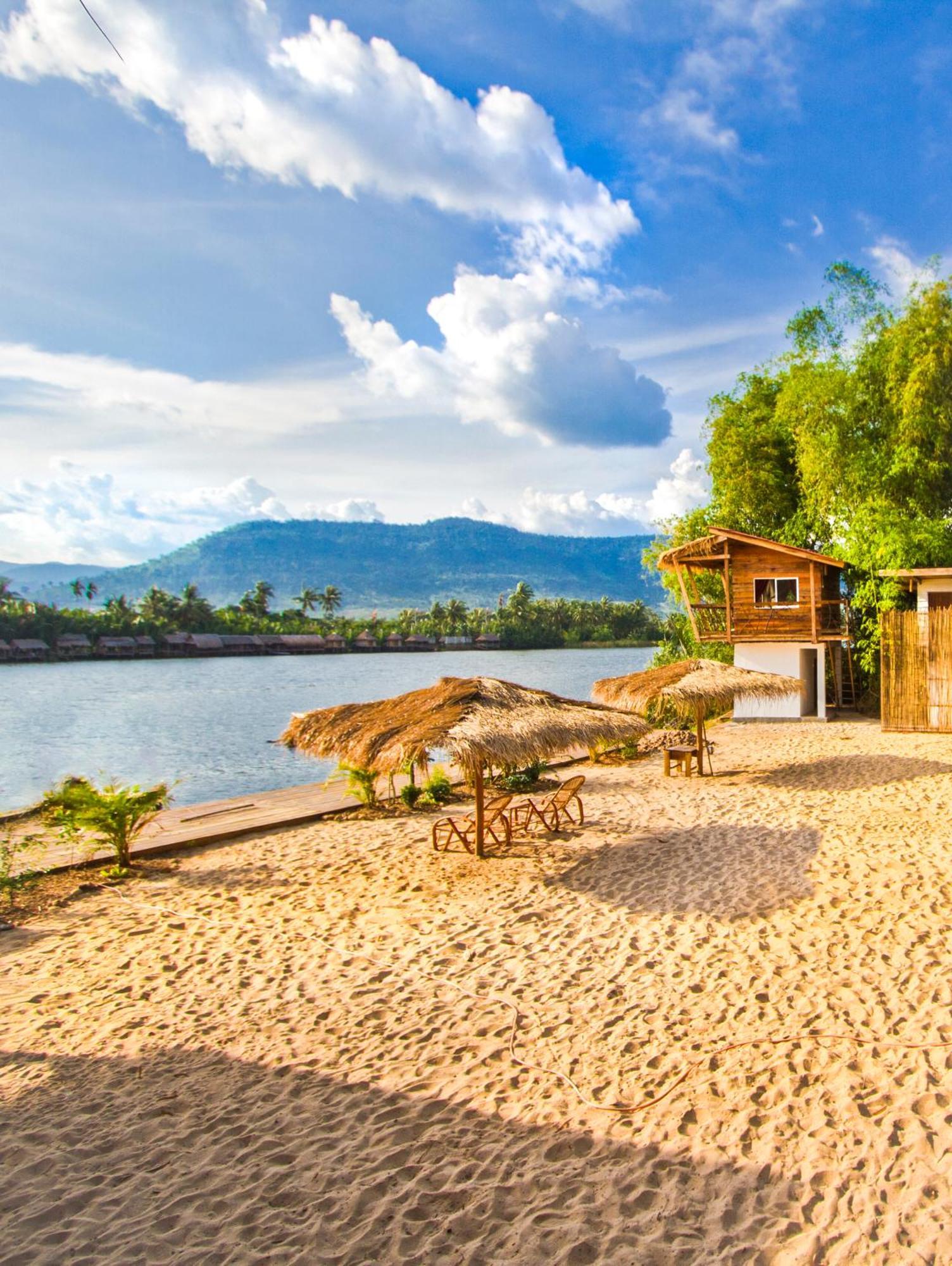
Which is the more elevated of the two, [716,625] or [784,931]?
[716,625]

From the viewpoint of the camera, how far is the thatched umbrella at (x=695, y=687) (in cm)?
1166

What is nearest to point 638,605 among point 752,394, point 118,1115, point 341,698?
point 341,698

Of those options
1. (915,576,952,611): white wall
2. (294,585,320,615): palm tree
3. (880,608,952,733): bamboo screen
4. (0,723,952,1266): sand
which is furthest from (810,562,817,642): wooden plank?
(294,585,320,615): palm tree

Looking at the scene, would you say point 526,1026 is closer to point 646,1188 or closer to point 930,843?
point 646,1188

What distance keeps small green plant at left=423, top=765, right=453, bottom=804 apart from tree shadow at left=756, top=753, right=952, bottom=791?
14.5ft

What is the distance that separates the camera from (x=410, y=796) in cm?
1056

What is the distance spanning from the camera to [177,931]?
633 cm

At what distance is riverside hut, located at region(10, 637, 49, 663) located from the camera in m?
67.5

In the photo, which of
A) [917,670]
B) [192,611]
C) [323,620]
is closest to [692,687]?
[917,670]

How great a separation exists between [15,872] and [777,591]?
52.7ft

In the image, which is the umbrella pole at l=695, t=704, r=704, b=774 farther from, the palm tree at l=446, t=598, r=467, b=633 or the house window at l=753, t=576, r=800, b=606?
the palm tree at l=446, t=598, r=467, b=633

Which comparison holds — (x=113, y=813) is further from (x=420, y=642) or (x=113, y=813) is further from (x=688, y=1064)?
(x=420, y=642)

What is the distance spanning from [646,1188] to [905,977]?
8.38ft

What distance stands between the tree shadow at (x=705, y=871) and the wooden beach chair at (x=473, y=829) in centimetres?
104
